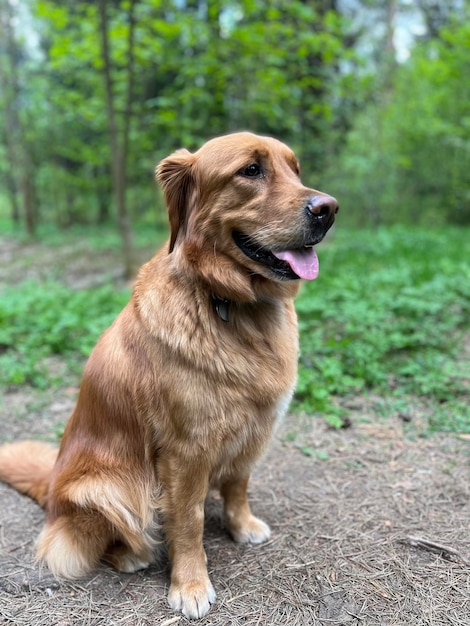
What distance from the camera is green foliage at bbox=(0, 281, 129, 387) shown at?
4.36 m

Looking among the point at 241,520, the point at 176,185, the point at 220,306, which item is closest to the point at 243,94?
the point at 176,185

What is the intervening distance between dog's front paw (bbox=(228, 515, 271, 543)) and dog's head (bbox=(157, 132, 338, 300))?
4.03ft

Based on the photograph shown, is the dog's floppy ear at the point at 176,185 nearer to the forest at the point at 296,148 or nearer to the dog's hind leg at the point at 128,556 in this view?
the dog's hind leg at the point at 128,556

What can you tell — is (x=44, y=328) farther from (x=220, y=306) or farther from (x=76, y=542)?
(x=220, y=306)

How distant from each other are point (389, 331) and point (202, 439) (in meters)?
2.95

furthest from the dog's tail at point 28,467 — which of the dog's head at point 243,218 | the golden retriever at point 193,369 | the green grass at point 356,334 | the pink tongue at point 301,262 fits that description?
the pink tongue at point 301,262

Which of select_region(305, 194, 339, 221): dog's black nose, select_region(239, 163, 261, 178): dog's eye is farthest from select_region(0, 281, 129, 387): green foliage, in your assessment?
select_region(305, 194, 339, 221): dog's black nose

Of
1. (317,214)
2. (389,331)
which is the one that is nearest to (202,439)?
(317,214)

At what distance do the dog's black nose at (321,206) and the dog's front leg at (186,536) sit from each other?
45.9 inches

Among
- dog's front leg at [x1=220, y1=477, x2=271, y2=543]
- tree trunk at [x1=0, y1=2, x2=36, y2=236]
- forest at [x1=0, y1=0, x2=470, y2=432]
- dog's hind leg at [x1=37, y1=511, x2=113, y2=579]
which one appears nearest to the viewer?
dog's hind leg at [x1=37, y1=511, x2=113, y2=579]

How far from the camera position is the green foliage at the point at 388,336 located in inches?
147

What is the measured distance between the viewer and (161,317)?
2082 millimetres

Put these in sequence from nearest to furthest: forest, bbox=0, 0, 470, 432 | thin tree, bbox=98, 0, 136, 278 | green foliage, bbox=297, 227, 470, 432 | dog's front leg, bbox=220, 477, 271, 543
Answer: dog's front leg, bbox=220, 477, 271, 543 → green foliage, bbox=297, 227, 470, 432 → forest, bbox=0, 0, 470, 432 → thin tree, bbox=98, 0, 136, 278

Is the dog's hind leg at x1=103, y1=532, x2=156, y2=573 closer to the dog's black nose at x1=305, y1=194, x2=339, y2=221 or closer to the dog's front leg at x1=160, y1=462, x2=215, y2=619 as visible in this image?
the dog's front leg at x1=160, y1=462, x2=215, y2=619
